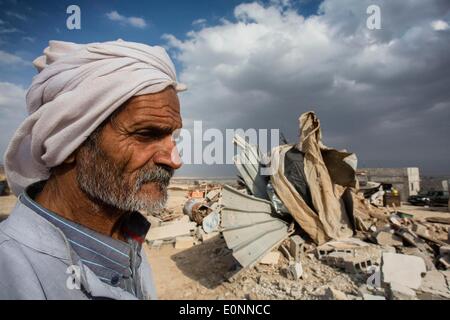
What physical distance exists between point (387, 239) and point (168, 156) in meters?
5.99

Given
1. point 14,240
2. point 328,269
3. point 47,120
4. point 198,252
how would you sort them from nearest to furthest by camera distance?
point 14,240 → point 47,120 → point 328,269 → point 198,252

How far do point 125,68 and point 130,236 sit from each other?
102 cm

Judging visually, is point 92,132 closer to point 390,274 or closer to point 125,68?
point 125,68

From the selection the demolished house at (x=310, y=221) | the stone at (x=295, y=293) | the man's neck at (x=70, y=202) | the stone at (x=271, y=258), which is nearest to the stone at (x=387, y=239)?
the demolished house at (x=310, y=221)

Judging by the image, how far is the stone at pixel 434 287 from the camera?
334 cm

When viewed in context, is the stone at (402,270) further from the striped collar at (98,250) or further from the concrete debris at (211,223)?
the concrete debris at (211,223)

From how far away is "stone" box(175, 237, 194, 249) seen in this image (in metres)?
8.04

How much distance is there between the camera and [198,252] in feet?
24.0

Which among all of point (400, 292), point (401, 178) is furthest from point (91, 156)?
point (401, 178)

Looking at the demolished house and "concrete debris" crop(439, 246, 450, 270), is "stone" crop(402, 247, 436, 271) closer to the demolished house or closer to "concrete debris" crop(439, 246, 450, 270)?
the demolished house

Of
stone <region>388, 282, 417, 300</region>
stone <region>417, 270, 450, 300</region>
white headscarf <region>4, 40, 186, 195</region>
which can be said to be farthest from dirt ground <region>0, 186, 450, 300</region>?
white headscarf <region>4, 40, 186, 195</region>

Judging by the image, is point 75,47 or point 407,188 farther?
point 407,188

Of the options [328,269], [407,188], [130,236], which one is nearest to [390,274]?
[328,269]

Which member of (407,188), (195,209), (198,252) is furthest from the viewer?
(407,188)
